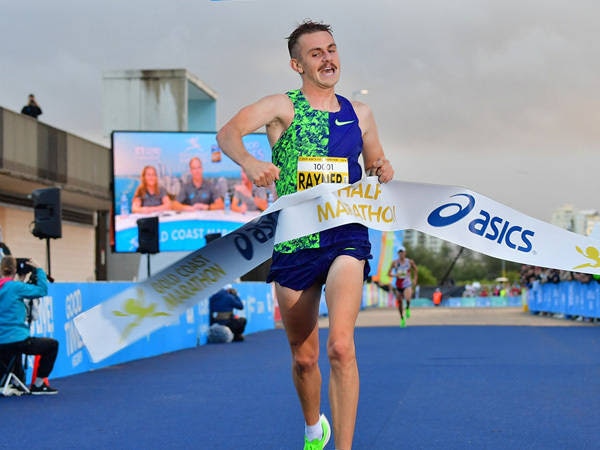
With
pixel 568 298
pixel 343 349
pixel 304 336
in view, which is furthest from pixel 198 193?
pixel 343 349

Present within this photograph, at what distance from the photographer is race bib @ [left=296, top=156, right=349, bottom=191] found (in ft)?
17.7

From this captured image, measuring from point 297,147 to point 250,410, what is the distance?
3889 mm

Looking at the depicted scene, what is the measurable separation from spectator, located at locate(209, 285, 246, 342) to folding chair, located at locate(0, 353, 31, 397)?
10.8 meters

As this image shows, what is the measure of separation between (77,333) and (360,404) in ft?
20.1

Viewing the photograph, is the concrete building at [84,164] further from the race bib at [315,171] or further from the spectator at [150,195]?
the race bib at [315,171]

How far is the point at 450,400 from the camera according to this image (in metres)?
9.20

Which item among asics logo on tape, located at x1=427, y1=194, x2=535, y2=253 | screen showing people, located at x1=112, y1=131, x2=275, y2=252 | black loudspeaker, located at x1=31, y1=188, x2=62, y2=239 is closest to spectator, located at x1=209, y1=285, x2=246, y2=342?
black loudspeaker, located at x1=31, y1=188, x2=62, y2=239

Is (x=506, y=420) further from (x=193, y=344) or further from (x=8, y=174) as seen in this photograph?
(x=8, y=174)

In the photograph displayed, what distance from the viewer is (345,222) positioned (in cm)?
532

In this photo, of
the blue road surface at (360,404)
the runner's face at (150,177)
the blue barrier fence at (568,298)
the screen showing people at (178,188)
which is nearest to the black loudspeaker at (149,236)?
the blue road surface at (360,404)

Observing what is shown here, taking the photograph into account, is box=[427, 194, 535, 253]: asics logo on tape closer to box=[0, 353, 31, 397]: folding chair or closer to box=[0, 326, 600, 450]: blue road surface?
box=[0, 326, 600, 450]: blue road surface

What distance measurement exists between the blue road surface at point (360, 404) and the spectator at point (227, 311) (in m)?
5.51

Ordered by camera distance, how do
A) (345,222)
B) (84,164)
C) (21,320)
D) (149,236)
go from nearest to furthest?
(345,222) < (21,320) < (149,236) < (84,164)

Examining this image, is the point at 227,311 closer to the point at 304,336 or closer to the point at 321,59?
the point at 304,336
